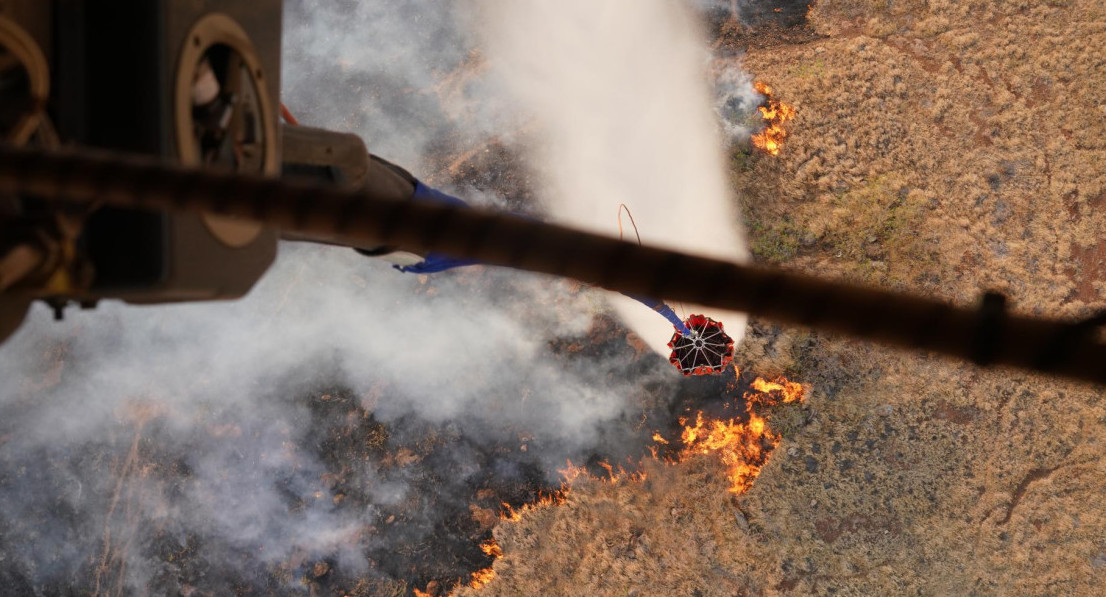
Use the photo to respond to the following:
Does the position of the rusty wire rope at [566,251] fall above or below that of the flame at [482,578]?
above

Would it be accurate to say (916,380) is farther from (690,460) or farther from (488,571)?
(488,571)

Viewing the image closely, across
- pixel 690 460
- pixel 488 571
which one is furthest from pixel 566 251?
pixel 488 571

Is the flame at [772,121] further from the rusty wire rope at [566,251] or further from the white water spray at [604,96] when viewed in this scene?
the rusty wire rope at [566,251]

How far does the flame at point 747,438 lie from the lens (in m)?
5.28

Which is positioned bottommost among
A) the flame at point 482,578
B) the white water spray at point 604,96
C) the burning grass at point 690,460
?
the flame at point 482,578

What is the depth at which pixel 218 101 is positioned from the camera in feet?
6.26

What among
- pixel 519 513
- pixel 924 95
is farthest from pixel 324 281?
pixel 924 95

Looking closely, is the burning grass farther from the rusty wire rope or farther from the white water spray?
the rusty wire rope

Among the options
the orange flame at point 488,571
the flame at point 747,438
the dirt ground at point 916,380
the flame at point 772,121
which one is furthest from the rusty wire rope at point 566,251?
the orange flame at point 488,571

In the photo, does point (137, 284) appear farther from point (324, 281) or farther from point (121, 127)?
point (324, 281)

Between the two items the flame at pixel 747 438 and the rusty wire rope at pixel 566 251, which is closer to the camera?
the rusty wire rope at pixel 566 251

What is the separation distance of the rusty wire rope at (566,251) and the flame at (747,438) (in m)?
4.34

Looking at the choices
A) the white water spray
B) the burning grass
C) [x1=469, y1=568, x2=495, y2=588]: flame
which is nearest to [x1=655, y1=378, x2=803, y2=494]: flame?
the burning grass

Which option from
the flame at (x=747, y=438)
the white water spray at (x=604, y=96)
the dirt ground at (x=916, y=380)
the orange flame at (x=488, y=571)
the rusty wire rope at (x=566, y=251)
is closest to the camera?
the rusty wire rope at (x=566, y=251)
